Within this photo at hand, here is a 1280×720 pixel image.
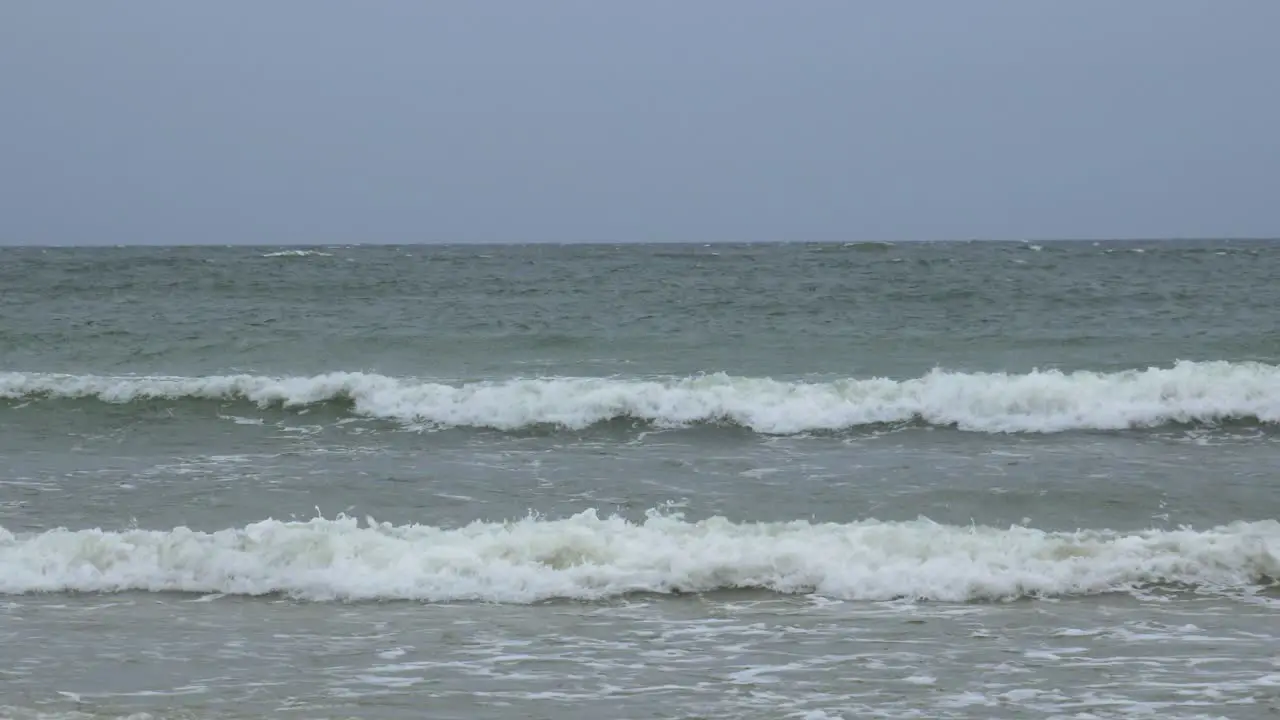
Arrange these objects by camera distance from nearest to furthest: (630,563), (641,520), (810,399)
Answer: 1. (630,563)
2. (641,520)
3. (810,399)

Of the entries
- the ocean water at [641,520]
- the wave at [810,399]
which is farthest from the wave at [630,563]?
the wave at [810,399]

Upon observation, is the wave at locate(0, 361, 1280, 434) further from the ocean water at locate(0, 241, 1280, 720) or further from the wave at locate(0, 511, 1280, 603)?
the wave at locate(0, 511, 1280, 603)

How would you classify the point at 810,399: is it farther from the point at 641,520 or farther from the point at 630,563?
the point at 630,563

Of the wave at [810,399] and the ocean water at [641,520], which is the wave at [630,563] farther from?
the wave at [810,399]

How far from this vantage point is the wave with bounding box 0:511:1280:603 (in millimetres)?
7027

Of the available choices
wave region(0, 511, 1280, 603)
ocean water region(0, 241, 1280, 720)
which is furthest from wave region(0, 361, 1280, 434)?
wave region(0, 511, 1280, 603)

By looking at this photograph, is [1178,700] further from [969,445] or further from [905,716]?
[969,445]

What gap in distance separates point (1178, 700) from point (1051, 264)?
2799 centimetres

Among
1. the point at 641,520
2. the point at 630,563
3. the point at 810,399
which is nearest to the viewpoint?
the point at 630,563

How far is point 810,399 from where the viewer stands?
12.8 meters

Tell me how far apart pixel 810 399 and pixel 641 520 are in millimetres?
4490

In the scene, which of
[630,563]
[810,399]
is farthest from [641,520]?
[810,399]

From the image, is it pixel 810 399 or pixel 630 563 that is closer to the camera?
pixel 630 563

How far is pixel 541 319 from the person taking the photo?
68.1ft
